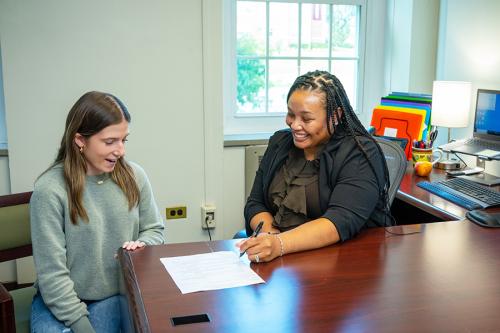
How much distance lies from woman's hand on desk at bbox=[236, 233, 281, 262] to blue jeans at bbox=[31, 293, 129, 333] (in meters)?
0.41

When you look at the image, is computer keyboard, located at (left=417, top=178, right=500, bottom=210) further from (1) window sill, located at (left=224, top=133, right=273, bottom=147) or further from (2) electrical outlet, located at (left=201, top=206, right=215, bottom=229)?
(2) electrical outlet, located at (left=201, top=206, right=215, bottom=229)

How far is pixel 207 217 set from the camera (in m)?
3.16

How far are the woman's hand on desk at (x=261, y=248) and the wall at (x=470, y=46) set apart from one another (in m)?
1.86

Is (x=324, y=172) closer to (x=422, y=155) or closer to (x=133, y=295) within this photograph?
(x=133, y=295)

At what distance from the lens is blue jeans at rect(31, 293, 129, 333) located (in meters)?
1.56

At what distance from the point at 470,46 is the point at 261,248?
7.21 ft


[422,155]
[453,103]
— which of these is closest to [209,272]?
[422,155]

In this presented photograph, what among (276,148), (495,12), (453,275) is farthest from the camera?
(495,12)

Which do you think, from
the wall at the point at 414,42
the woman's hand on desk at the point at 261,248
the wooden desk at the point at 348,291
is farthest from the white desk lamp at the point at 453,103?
the woman's hand on desk at the point at 261,248

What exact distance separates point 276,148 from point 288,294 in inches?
30.6

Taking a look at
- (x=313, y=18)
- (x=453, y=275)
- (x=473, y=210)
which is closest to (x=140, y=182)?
(x=453, y=275)

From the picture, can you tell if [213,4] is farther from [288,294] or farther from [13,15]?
[288,294]

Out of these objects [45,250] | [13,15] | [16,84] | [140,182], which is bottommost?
[45,250]

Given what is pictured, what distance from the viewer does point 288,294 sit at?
4.06 feet
